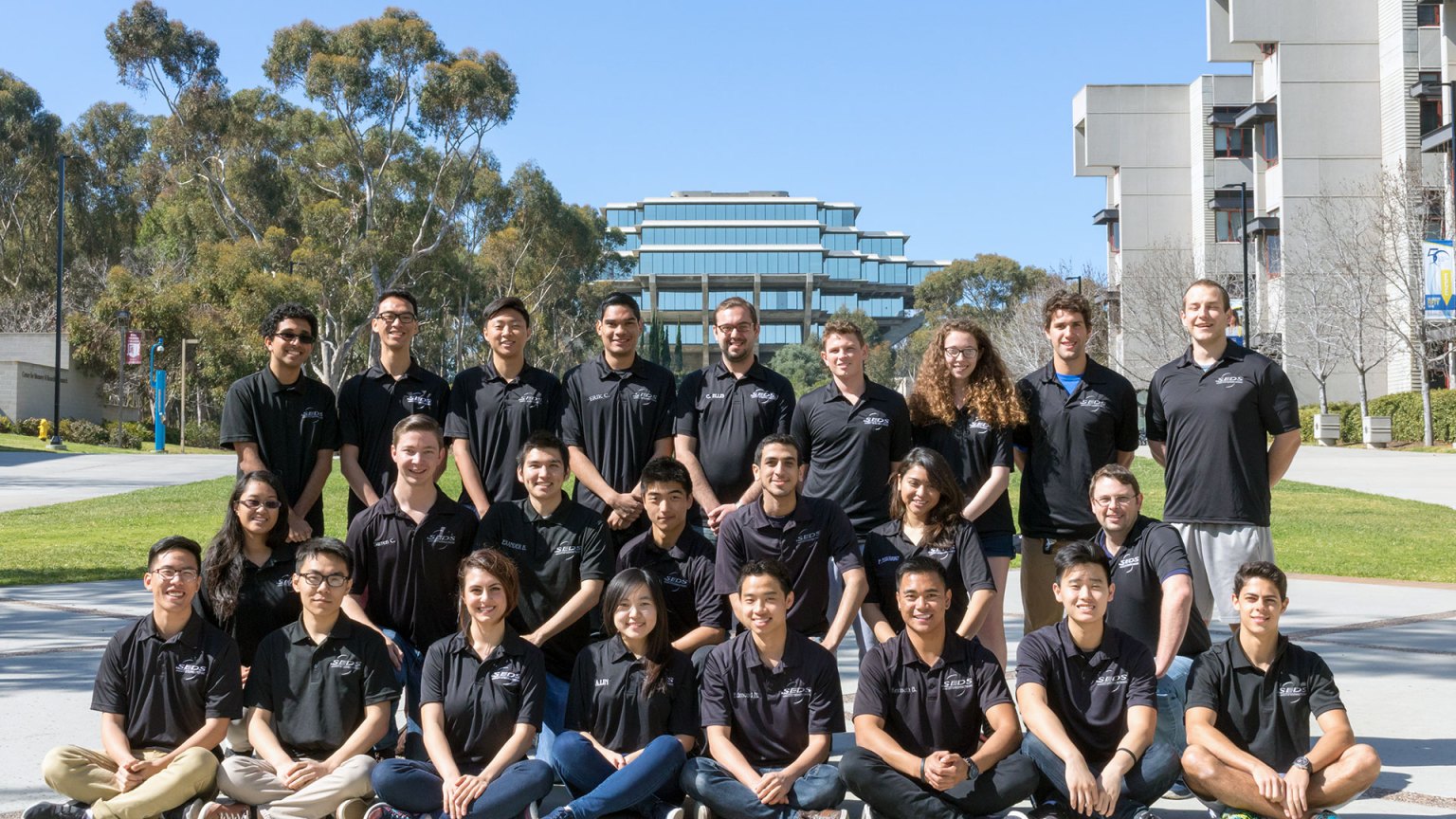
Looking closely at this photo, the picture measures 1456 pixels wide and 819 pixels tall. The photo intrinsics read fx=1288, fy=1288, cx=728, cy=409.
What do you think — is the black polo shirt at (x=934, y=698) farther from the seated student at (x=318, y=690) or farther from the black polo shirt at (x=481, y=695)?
the seated student at (x=318, y=690)

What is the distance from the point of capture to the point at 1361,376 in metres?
37.4

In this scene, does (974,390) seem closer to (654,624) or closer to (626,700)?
(654,624)

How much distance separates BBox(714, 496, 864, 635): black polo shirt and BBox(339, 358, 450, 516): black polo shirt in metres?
1.88

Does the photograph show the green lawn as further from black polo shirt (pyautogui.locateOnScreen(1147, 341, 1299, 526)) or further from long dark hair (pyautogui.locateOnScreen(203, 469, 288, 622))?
black polo shirt (pyautogui.locateOnScreen(1147, 341, 1299, 526))

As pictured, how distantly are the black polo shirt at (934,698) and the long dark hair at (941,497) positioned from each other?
0.77m

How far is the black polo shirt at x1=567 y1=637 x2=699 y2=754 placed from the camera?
17.1ft

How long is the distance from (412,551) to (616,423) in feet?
4.21

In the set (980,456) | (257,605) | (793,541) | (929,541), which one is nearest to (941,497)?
(929,541)

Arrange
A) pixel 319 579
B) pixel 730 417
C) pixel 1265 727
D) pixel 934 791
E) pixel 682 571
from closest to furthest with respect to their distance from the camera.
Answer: pixel 934 791 < pixel 1265 727 < pixel 319 579 < pixel 682 571 < pixel 730 417

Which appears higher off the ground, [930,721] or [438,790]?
[930,721]

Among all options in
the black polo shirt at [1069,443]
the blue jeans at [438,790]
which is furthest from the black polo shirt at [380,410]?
the black polo shirt at [1069,443]

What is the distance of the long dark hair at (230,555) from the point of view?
5.67 metres

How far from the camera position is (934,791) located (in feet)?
15.8

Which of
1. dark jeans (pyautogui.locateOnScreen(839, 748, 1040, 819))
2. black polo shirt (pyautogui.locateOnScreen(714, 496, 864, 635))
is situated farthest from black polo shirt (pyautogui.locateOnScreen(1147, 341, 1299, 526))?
dark jeans (pyautogui.locateOnScreen(839, 748, 1040, 819))
